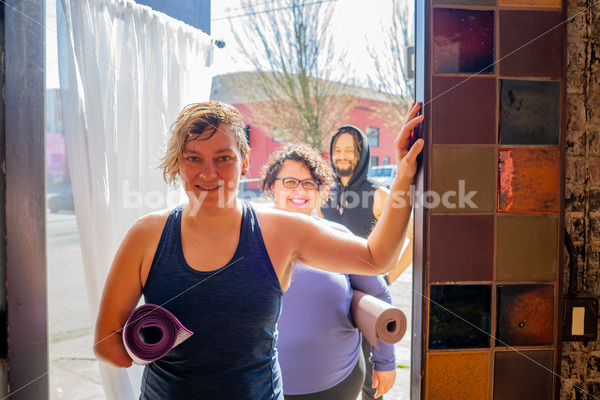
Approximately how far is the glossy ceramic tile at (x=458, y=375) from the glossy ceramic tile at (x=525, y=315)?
93mm

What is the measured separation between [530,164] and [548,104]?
186mm

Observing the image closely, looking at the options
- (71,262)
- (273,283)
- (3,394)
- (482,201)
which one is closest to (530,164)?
(482,201)

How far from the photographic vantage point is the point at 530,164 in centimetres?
126

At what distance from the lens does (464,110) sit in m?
1.23

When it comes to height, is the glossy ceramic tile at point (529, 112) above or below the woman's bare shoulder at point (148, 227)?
above

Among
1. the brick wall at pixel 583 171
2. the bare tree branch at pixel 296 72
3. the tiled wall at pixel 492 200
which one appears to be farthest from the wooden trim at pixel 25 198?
the bare tree branch at pixel 296 72

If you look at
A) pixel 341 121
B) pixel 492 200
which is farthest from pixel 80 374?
pixel 341 121

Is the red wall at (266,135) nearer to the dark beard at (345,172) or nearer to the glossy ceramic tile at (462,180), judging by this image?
the dark beard at (345,172)

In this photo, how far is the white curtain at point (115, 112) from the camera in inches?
61.7

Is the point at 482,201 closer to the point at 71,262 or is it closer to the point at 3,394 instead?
the point at 3,394

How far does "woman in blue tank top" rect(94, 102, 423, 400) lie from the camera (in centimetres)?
105

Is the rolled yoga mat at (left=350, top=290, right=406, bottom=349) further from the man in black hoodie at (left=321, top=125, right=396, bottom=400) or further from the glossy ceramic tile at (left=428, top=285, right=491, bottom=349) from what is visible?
the man in black hoodie at (left=321, top=125, right=396, bottom=400)

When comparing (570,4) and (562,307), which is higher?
(570,4)

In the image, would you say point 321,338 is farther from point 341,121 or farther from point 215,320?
point 341,121
